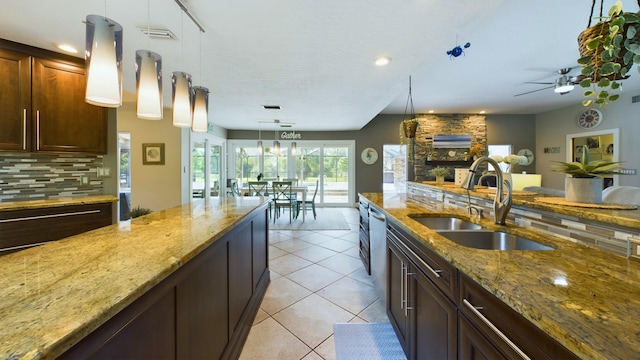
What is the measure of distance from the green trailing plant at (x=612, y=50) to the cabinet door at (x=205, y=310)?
5.50 feet

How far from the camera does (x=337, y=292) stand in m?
2.44

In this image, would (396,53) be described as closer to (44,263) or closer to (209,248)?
(209,248)

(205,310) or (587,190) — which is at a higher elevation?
(587,190)

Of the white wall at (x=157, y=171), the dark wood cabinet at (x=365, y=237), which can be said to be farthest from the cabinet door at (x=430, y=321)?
the white wall at (x=157, y=171)

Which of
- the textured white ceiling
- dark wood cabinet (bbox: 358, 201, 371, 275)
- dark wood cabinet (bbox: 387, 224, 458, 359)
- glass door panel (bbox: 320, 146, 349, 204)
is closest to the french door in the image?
glass door panel (bbox: 320, 146, 349, 204)

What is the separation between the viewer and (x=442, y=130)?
6.86 metres

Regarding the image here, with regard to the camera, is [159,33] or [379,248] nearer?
[159,33]

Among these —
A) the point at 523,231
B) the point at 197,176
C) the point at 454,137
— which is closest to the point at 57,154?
the point at 197,176

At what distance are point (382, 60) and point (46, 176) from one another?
3.89 metres

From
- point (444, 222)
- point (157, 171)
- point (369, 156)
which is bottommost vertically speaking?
point (444, 222)

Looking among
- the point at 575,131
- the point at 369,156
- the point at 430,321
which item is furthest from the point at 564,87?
the point at 430,321

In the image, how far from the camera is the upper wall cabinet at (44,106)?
229 cm

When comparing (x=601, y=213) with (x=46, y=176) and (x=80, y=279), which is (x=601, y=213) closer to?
(x=80, y=279)

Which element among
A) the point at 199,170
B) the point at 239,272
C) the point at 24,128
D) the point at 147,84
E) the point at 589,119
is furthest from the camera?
the point at 199,170
